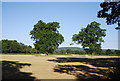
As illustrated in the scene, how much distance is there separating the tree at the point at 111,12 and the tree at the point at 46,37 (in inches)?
1430

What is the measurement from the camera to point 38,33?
183 ft

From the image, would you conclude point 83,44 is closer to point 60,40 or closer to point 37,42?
point 60,40

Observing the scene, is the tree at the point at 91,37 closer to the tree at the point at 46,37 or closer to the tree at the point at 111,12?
the tree at the point at 46,37

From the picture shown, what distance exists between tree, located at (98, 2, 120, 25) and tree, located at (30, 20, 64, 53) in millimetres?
36317

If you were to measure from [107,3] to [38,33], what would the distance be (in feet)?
136

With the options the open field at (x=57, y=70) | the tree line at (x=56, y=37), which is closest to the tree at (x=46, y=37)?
the tree line at (x=56, y=37)

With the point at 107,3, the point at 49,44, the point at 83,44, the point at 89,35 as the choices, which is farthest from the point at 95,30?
the point at 107,3

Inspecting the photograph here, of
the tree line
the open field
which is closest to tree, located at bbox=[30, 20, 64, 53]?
the tree line

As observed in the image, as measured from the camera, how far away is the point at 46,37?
53906 millimetres

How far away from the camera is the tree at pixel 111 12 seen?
53.7ft

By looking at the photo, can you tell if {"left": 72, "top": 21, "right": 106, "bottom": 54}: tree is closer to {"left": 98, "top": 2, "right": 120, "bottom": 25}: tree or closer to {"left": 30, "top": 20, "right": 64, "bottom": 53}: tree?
{"left": 30, "top": 20, "right": 64, "bottom": 53}: tree

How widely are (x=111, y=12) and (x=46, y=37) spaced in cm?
3865

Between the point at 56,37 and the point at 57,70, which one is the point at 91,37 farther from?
the point at 57,70

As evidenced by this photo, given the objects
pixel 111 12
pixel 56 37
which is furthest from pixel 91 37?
pixel 111 12
